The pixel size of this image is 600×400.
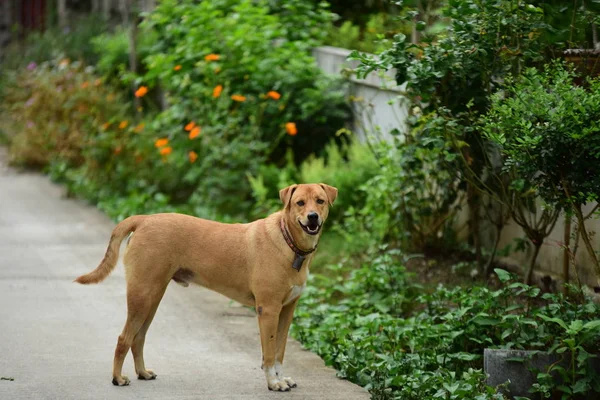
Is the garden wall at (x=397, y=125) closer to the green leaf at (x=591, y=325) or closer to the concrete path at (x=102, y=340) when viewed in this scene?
the green leaf at (x=591, y=325)

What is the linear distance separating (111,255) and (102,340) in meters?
1.29

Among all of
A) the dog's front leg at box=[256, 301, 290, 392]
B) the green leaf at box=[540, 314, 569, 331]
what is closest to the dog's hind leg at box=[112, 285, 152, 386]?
the dog's front leg at box=[256, 301, 290, 392]

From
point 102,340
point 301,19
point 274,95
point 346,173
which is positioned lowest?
point 346,173

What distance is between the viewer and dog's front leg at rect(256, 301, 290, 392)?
5.73 meters

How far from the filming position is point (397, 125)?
10.2 m

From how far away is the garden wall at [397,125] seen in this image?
7.35 meters

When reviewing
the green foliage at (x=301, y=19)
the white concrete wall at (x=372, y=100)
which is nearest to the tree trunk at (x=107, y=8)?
the green foliage at (x=301, y=19)

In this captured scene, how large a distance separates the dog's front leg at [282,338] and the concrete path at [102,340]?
0.38 feet

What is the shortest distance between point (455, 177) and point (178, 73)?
474cm

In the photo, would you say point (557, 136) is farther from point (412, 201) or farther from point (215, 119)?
Result: point (215, 119)

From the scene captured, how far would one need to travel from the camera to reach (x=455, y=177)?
822 cm

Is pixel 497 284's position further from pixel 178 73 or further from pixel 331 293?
pixel 178 73

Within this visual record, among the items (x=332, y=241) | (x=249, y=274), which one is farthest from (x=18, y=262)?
(x=249, y=274)

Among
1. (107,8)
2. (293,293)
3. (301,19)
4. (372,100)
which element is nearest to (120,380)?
(293,293)
